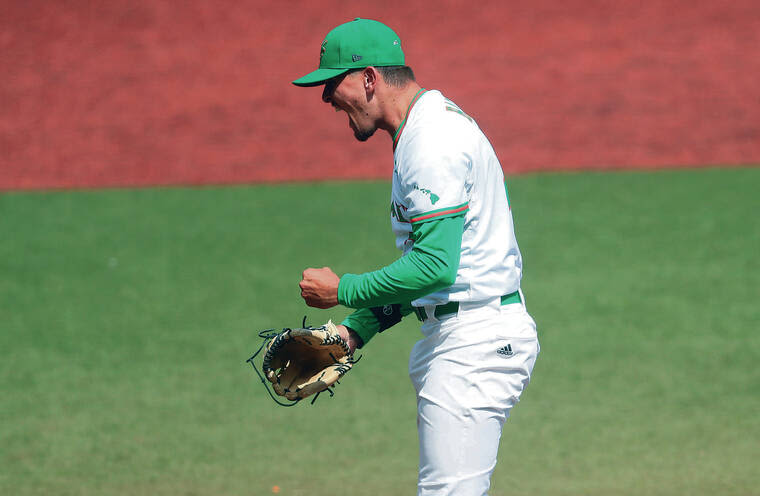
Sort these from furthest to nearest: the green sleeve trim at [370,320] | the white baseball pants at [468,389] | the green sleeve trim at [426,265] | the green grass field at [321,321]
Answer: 1. the green grass field at [321,321]
2. the green sleeve trim at [370,320]
3. the white baseball pants at [468,389]
4. the green sleeve trim at [426,265]

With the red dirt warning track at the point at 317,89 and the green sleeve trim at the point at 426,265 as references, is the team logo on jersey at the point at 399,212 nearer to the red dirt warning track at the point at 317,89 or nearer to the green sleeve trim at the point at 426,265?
the green sleeve trim at the point at 426,265

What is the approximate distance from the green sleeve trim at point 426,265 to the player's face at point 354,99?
0.43 meters

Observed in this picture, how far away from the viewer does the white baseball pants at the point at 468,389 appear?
127 inches

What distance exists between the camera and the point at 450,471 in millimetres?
3215

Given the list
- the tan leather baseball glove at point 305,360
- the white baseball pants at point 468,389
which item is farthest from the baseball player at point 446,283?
the tan leather baseball glove at point 305,360

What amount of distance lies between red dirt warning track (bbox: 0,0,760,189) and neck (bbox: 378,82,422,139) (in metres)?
10.4

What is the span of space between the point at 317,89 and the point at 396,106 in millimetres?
14390

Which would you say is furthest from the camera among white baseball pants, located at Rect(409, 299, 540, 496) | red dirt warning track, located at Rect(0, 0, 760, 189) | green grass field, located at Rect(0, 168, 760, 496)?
red dirt warning track, located at Rect(0, 0, 760, 189)

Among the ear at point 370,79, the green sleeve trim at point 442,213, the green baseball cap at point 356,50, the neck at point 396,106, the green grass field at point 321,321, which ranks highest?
the green baseball cap at point 356,50

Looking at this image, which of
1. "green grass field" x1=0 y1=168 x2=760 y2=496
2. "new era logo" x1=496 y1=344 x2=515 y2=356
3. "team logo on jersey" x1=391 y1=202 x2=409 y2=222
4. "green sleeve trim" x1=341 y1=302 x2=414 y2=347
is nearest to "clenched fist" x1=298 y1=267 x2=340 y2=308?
"team logo on jersey" x1=391 y1=202 x2=409 y2=222

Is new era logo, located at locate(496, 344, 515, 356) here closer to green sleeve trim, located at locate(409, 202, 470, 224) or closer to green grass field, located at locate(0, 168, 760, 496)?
green sleeve trim, located at locate(409, 202, 470, 224)

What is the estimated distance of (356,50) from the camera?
128 inches

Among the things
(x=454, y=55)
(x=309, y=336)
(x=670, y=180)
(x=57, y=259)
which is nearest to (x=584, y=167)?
(x=670, y=180)

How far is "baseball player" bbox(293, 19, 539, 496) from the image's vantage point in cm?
312
